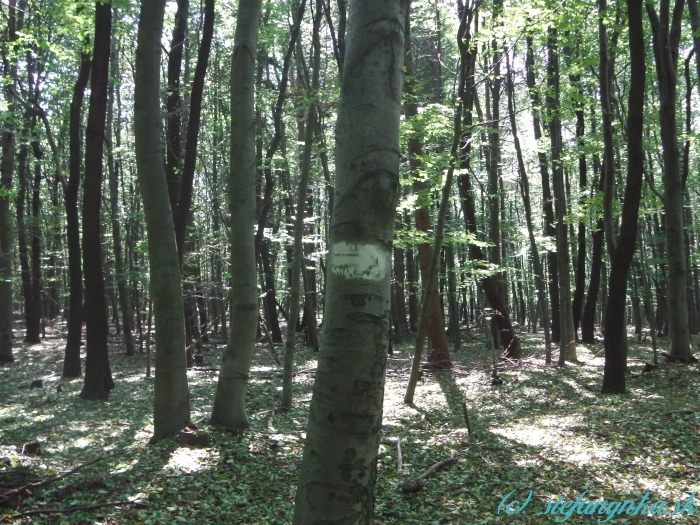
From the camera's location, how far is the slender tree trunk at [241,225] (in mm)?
7391

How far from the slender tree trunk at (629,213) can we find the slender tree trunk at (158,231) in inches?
297

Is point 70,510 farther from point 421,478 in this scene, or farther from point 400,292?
point 400,292

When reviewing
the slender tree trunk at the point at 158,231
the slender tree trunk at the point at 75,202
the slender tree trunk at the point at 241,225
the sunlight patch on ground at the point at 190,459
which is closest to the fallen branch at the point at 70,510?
the sunlight patch on ground at the point at 190,459

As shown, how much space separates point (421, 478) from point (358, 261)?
14.2 ft

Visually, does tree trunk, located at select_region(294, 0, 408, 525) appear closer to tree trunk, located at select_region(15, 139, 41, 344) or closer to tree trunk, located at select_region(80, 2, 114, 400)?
tree trunk, located at select_region(80, 2, 114, 400)

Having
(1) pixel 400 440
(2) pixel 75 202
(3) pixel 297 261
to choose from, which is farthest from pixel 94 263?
(1) pixel 400 440

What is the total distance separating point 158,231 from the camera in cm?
683

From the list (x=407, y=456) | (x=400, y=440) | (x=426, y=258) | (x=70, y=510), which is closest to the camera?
(x=70, y=510)

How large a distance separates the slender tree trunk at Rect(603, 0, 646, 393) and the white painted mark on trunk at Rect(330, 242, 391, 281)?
27.9 ft

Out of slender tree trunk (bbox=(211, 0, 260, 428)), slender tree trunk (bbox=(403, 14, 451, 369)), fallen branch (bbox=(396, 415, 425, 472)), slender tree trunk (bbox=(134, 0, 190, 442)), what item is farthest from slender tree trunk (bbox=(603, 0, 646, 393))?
slender tree trunk (bbox=(134, 0, 190, 442))

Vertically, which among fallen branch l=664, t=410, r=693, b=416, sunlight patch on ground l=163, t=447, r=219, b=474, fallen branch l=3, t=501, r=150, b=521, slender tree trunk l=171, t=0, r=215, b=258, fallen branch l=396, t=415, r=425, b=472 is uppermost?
slender tree trunk l=171, t=0, r=215, b=258

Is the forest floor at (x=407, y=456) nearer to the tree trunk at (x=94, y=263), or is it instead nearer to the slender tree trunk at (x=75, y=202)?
the tree trunk at (x=94, y=263)

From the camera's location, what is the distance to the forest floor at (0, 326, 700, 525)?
4.95 meters

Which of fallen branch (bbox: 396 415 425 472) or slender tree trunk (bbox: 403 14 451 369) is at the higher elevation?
slender tree trunk (bbox: 403 14 451 369)
